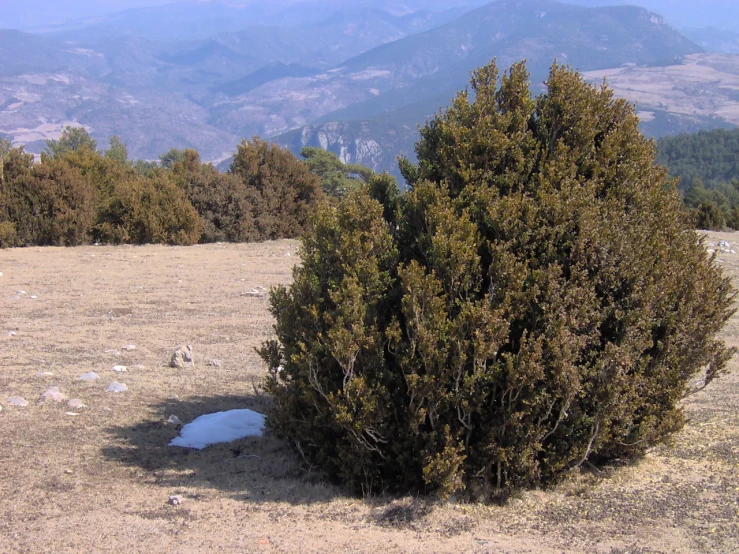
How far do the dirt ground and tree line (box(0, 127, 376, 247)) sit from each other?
35.2 ft

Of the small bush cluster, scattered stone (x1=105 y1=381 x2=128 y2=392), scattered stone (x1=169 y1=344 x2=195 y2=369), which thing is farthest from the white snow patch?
the small bush cluster

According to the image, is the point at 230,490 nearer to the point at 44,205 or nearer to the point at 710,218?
the point at 44,205

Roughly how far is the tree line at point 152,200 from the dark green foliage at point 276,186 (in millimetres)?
38

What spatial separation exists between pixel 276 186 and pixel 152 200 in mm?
5284

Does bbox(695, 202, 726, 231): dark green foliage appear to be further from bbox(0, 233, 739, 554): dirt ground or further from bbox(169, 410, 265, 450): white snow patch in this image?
bbox(169, 410, 265, 450): white snow patch

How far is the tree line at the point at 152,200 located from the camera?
19406 millimetres

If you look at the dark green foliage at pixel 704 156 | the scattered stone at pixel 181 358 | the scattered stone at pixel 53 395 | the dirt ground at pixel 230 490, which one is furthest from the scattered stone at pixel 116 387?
the dark green foliage at pixel 704 156

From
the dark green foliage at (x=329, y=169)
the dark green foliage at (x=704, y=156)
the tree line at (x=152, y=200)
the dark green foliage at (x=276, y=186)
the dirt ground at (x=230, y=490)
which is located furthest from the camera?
the dark green foliage at (x=704, y=156)

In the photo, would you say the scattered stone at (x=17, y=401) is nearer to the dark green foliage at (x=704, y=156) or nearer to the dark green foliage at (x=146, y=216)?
the dark green foliage at (x=146, y=216)

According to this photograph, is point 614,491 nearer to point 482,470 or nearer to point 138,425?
point 482,470

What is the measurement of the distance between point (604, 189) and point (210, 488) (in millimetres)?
4030

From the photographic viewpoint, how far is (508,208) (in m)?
4.86

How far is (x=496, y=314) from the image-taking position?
4.53m

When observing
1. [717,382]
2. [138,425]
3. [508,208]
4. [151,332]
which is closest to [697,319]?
[508,208]
